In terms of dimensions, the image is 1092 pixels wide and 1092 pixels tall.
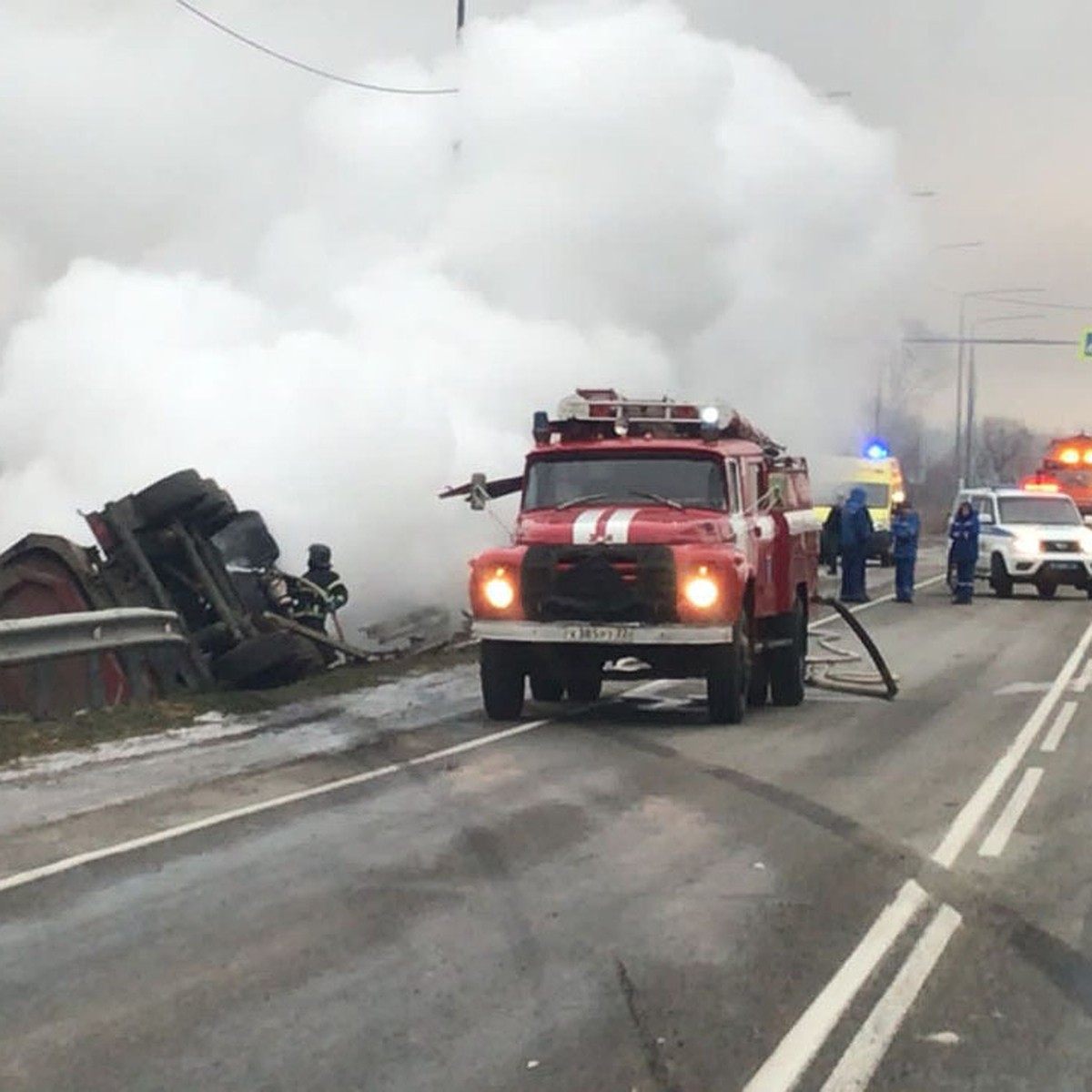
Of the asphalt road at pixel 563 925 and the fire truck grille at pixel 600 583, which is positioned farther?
the fire truck grille at pixel 600 583

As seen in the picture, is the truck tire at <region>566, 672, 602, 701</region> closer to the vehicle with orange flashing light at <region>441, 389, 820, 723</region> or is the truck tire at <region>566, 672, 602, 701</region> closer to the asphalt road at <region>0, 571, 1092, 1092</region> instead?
the vehicle with orange flashing light at <region>441, 389, 820, 723</region>

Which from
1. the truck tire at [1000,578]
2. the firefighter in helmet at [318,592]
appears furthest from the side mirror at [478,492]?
the truck tire at [1000,578]

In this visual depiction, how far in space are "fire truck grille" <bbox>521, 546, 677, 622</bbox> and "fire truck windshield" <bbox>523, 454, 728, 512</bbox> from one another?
95 cm

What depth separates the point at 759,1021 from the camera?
573 cm

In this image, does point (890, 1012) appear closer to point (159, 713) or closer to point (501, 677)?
point (501, 677)

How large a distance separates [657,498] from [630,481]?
276 mm

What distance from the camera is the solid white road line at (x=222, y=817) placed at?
793 cm

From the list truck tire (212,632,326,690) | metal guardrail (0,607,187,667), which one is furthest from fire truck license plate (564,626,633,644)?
metal guardrail (0,607,187,667)

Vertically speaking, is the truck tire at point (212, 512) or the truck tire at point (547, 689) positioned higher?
the truck tire at point (212, 512)

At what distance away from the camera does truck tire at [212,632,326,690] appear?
574 inches

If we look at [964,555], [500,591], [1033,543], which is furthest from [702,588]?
[1033,543]

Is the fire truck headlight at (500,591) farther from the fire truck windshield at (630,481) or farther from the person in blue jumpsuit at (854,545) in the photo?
the person in blue jumpsuit at (854,545)

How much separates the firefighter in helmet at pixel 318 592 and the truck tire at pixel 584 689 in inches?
95.9

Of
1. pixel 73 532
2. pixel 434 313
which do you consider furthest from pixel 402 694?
pixel 434 313
